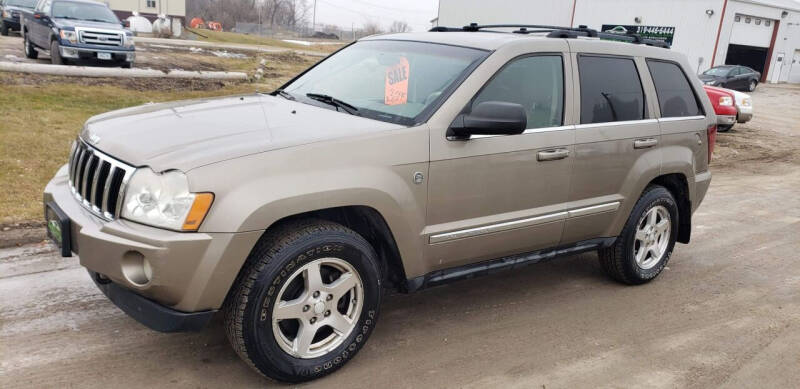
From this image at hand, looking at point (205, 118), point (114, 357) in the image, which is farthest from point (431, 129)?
point (114, 357)

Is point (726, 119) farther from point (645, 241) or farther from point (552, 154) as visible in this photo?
point (552, 154)

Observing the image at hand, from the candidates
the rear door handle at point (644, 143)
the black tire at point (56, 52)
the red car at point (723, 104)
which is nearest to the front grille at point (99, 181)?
the rear door handle at point (644, 143)

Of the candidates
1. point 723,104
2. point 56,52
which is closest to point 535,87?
point 723,104

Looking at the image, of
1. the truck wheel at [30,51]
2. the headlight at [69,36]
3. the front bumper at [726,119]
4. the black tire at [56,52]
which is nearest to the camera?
the headlight at [69,36]

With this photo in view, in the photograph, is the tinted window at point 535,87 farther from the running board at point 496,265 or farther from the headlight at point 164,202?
the headlight at point 164,202

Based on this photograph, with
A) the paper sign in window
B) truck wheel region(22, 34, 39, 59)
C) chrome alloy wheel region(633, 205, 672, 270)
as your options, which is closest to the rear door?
chrome alloy wheel region(633, 205, 672, 270)

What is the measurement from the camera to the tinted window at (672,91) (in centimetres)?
506

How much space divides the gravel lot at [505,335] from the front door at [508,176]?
57cm

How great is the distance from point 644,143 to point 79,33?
12965 millimetres

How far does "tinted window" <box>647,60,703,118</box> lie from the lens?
5059mm

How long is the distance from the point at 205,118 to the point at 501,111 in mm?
1651

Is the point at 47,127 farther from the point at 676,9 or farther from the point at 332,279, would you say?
the point at 676,9

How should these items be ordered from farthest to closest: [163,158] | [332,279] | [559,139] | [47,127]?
[47,127]
[559,139]
[332,279]
[163,158]

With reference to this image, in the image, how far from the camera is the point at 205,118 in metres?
3.64
